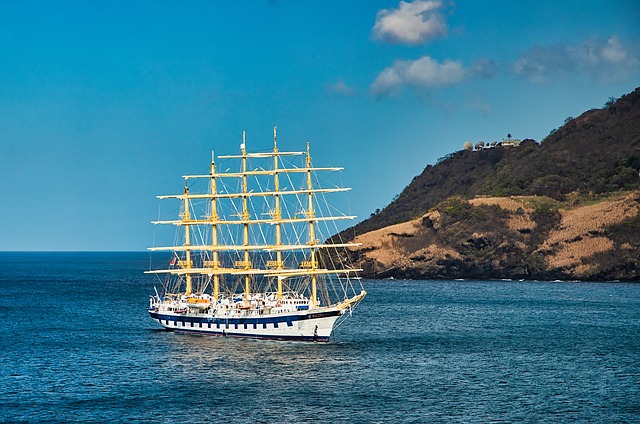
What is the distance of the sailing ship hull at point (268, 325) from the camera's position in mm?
82625

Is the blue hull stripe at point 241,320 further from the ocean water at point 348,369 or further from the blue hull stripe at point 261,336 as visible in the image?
the ocean water at point 348,369

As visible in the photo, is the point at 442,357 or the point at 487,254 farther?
the point at 487,254

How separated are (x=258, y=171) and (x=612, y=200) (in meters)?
103

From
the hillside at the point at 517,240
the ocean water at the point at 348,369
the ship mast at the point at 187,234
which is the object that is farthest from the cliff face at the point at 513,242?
the ship mast at the point at 187,234

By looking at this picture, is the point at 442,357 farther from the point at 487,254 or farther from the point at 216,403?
the point at 487,254

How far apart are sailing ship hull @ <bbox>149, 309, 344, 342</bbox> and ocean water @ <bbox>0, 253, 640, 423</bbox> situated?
1.50m

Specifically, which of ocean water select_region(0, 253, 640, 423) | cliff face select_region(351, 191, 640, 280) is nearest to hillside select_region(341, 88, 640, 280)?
cliff face select_region(351, 191, 640, 280)

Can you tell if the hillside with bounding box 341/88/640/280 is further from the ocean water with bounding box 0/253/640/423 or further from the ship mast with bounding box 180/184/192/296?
the ship mast with bounding box 180/184/192/296

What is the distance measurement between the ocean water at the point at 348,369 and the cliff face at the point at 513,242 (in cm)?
5090

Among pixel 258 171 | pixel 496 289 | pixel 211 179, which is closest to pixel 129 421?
pixel 258 171

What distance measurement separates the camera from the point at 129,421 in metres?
53.2

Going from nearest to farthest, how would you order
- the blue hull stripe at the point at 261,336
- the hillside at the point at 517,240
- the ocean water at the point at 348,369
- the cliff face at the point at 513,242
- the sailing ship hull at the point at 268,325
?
the ocean water at the point at 348,369, the sailing ship hull at the point at 268,325, the blue hull stripe at the point at 261,336, the cliff face at the point at 513,242, the hillside at the point at 517,240

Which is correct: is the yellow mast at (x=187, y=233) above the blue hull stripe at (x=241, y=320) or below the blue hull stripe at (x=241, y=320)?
above

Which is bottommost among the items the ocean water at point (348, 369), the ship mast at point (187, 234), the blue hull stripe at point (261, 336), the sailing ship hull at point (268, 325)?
the ocean water at point (348, 369)
